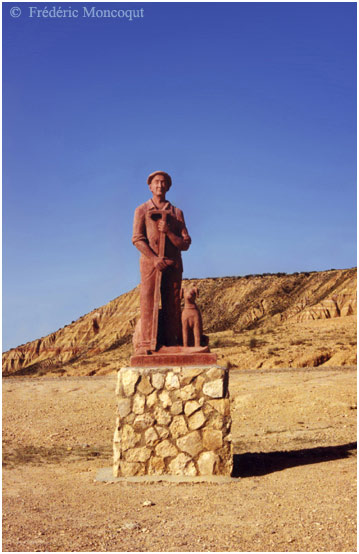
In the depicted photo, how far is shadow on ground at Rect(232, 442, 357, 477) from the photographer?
Result: 27.6ft

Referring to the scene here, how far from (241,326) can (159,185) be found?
46522mm

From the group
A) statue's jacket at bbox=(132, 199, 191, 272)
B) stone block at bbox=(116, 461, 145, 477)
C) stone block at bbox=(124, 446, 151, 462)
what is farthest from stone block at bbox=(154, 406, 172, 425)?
statue's jacket at bbox=(132, 199, 191, 272)

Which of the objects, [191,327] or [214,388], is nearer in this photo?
[214,388]

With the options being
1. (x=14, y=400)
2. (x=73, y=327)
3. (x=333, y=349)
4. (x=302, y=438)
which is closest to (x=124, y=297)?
(x=73, y=327)

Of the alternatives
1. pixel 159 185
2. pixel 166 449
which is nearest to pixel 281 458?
pixel 166 449

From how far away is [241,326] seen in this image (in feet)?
180

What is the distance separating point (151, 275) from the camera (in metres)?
8.89

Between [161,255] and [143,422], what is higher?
[161,255]

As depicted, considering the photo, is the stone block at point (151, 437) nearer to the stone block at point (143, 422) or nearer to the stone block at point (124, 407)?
the stone block at point (143, 422)

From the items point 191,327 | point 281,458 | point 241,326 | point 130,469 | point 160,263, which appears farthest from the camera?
point 241,326

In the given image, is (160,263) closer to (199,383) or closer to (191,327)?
(191,327)

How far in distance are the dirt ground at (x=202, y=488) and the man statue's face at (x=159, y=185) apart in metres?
4.37

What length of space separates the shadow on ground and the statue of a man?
216 cm

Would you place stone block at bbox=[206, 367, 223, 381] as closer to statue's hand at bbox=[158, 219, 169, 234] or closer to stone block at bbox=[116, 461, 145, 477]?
stone block at bbox=[116, 461, 145, 477]
